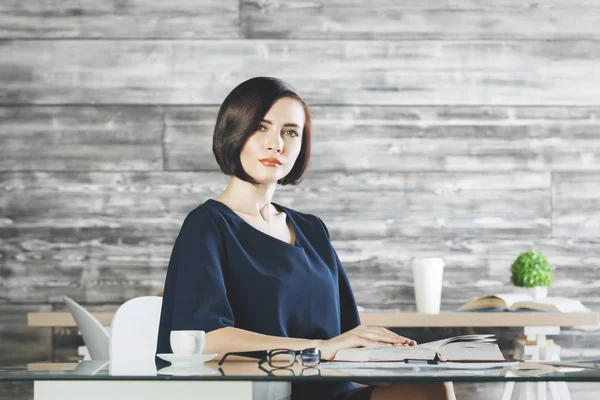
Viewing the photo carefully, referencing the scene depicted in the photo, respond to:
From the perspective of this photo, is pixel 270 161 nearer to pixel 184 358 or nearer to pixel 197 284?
pixel 197 284

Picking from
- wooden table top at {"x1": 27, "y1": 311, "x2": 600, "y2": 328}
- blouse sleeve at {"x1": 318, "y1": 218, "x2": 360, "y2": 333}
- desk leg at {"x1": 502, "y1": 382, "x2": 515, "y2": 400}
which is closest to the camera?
blouse sleeve at {"x1": 318, "y1": 218, "x2": 360, "y2": 333}

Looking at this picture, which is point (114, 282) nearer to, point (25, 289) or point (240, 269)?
point (25, 289)

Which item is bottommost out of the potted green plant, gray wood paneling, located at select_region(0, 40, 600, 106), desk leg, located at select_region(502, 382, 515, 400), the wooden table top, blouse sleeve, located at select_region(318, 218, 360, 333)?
desk leg, located at select_region(502, 382, 515, 400)

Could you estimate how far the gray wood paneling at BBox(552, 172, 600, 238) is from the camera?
316 cm

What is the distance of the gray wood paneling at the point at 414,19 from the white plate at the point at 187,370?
2255mm

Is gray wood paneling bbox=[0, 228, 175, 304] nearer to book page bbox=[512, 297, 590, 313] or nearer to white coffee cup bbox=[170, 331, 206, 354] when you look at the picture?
book page bbox=[512, 297, 590, 313]

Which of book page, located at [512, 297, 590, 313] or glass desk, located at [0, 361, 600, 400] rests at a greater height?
glass desk, located at [0, 361, 600, 400]

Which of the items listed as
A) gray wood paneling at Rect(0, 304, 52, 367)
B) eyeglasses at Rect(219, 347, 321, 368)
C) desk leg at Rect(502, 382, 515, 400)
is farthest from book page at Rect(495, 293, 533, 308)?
gray wood paneling at Rect(0, 304, 52, 367)

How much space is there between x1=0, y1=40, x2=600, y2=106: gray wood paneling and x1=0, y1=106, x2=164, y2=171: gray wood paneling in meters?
0.06

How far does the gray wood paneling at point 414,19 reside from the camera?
126 inches

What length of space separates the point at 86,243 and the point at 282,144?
5.81 ft

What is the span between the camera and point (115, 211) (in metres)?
3.16

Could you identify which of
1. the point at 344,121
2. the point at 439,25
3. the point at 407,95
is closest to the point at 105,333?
the point at 344,121

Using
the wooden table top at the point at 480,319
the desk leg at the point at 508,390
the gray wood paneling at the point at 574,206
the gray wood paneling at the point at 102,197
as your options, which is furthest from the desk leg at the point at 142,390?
the gray wood paneling at the point at 574,206
